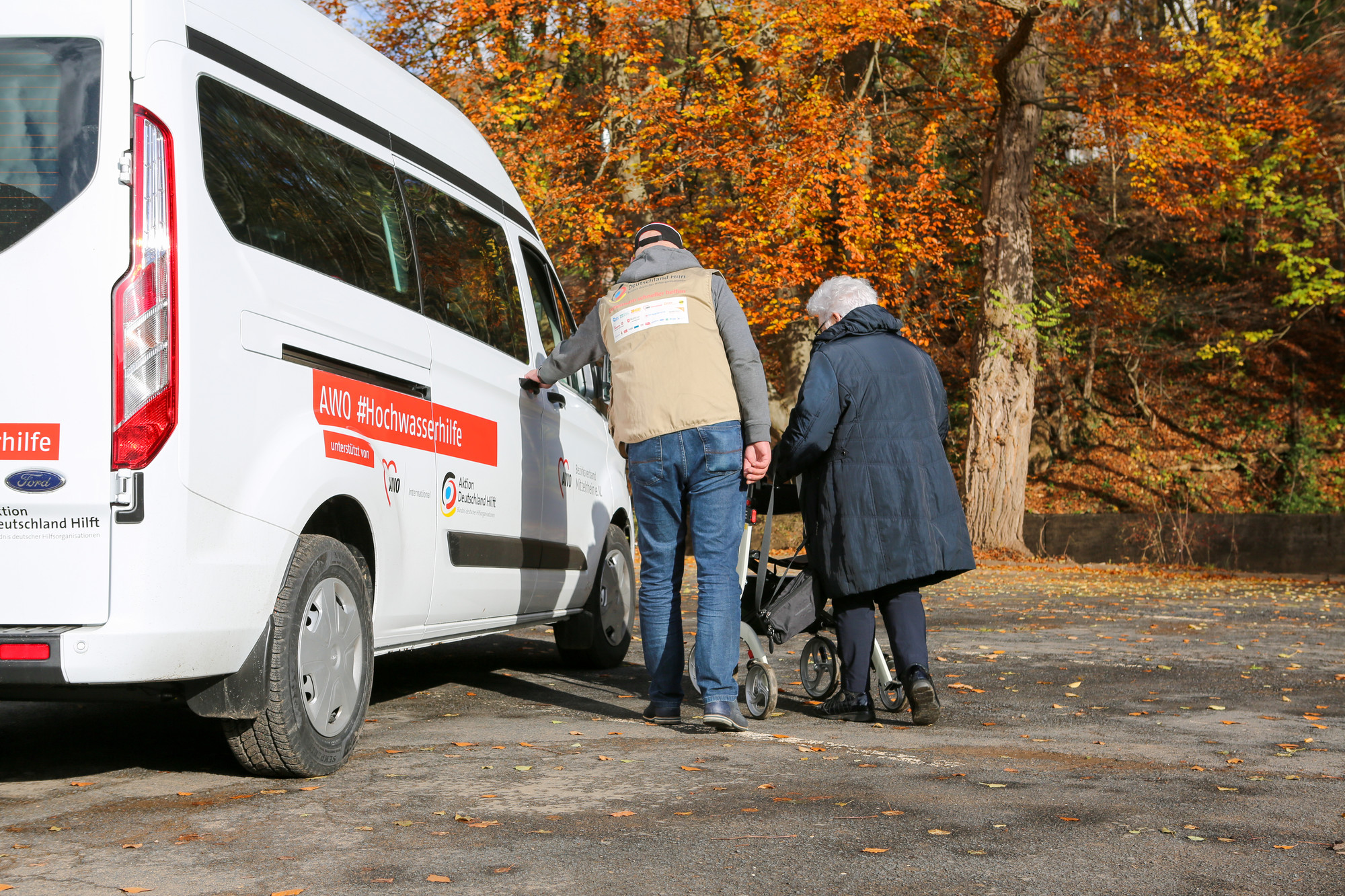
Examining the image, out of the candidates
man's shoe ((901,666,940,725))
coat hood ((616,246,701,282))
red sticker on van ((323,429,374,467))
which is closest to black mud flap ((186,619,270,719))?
red sticker on van ((323,429,374,467))

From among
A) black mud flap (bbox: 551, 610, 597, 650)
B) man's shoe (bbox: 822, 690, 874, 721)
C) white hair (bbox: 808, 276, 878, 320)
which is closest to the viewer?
man's shoe (bbox: 822, 690, 874, 721)

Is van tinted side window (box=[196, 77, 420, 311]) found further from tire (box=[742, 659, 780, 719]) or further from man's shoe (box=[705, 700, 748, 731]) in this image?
tire (box=[742, 659, 780, 719])

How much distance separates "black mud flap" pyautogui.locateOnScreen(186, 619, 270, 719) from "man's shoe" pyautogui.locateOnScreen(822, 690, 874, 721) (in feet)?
8.63

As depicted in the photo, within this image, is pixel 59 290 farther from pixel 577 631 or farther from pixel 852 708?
pixel 577 631

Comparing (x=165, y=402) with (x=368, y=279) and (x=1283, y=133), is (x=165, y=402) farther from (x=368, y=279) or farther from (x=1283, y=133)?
(x=1283, y=133)

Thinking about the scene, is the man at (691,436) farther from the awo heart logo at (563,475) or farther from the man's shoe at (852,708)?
the awo heart logo at (563,475)

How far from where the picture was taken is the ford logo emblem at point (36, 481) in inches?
142

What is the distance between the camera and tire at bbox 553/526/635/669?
24.6ft

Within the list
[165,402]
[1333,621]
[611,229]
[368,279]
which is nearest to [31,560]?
[165,402]

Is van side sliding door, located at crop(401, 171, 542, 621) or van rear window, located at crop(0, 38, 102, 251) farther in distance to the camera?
van side sliding door, located at crop(401, 171, 542, 621)

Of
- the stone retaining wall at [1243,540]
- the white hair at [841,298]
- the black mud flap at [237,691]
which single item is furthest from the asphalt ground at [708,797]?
the stone retaining wall at [1243,540]

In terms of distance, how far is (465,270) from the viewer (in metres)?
5.91

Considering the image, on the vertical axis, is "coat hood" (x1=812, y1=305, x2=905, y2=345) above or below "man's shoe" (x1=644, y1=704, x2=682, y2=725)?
above

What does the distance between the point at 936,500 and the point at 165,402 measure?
3225 mm
